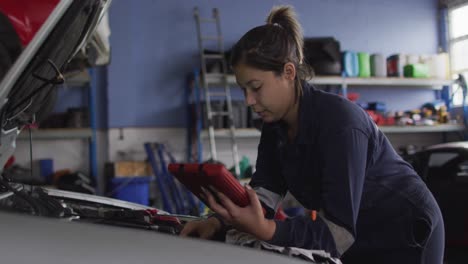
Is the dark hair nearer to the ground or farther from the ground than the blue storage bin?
farther from the ground

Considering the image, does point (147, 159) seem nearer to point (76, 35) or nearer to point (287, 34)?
point (76, 35)

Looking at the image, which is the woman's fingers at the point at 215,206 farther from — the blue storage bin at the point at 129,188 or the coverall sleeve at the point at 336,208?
the blue storage bin at the point at 129,188

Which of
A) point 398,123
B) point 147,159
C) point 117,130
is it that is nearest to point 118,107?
point 117,130

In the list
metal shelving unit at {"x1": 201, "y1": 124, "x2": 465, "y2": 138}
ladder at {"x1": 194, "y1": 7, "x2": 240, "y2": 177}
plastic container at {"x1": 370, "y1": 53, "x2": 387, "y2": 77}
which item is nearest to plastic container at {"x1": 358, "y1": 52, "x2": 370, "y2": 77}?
plastic container at {"x1": 370, "y1": 53, "x2": 387, "y2": 77}

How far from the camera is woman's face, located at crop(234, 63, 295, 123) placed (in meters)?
1.31

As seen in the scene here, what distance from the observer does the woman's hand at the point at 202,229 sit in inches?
57.1

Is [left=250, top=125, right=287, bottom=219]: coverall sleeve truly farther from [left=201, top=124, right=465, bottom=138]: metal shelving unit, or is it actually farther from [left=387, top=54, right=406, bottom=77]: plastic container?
[left=387, top=54, right=406, bottom=77]: plastic container

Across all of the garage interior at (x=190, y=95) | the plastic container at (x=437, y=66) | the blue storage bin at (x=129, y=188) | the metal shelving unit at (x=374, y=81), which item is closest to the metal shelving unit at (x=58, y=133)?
the garage interior at (x=190, y=95)

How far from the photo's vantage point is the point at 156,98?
6363 mm

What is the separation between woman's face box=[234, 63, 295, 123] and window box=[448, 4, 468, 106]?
7.44m

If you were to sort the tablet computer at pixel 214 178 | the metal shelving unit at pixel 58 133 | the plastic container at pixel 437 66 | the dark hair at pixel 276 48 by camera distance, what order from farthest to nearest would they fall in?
the plastic container at pixel 437 66, the metal shelving unit at pixel 58 133, the dark hair at pixel 276 48, the tablet computer at pixel 214 178

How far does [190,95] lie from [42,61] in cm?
504

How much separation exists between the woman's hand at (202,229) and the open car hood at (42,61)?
0.62m

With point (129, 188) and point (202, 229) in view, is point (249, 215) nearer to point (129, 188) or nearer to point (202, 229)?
point (202, 229)
